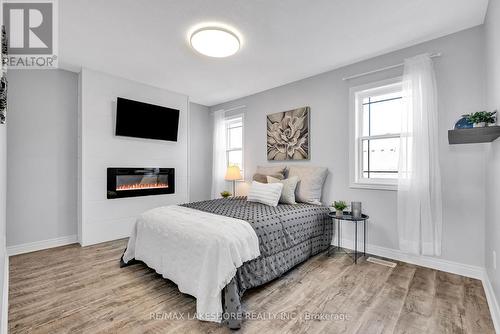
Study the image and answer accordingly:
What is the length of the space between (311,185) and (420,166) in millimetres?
1279

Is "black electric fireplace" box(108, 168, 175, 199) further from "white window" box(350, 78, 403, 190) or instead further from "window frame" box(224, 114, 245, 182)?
"white window" box(350, 78, 403, 190)

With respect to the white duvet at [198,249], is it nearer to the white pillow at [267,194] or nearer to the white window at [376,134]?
the white pillow at [267,194]

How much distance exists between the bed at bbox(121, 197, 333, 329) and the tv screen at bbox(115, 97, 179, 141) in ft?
6.04

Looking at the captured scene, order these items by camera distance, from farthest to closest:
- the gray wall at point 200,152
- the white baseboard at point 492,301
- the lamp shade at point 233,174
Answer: the gray wall at point 200,152
the lamp shade at point 233,174
the white baseboard at point 492,301

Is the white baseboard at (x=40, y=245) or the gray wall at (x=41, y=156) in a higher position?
the gray wall at (x=41, y=156)

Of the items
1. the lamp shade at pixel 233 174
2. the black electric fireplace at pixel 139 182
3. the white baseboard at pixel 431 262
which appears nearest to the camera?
the white baseboard at pixel 431 262

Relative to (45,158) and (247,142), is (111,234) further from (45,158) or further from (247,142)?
(247,142)

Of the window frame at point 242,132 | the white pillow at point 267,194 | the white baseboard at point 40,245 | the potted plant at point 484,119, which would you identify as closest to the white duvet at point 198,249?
→ the white pillow at point 267,194

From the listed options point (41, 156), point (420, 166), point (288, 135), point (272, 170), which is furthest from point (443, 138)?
point (41, 156)

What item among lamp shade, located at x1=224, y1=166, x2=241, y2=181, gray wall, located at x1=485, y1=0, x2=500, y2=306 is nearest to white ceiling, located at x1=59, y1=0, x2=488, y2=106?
gray wall, located at x1=485, y1=0, x2=500, y2=306

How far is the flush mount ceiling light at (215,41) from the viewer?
2.40 meters

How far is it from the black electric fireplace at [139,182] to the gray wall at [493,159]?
13.9 feet

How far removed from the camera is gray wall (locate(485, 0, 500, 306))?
1728mm

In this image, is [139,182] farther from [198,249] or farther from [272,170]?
[198,249]
